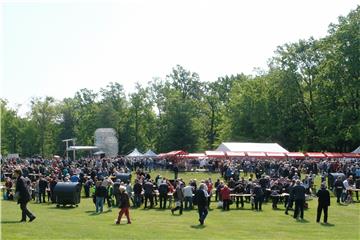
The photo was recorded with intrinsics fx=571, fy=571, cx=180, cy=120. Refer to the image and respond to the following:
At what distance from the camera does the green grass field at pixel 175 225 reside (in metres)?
17.9

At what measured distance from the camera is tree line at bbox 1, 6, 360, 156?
6656 cm

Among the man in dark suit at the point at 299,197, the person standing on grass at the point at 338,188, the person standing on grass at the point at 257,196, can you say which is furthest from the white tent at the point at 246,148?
the man in dark suit at the point at 299,197

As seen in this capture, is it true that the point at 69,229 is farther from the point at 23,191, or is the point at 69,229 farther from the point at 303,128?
the point at 303,128

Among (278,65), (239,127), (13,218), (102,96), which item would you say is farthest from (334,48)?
(13,218)

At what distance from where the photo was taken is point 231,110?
8525 centimetres

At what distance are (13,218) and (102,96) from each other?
7828 centimetres

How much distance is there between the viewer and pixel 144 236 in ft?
57.6

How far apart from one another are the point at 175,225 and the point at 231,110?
213ft

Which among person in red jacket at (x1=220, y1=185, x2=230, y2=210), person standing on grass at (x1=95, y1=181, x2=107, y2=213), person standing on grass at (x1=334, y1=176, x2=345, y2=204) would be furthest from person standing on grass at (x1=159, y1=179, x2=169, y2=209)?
person standing on grass at (x1=334, y1=176, x2=345, y2=204)

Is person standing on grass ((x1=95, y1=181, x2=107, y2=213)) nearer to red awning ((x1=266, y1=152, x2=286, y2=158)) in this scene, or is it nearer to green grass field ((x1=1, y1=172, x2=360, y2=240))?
green grass field ((x1=1, y1=172, x2=360, y2=240))

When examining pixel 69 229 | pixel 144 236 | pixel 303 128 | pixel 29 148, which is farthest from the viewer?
pixel 29 148

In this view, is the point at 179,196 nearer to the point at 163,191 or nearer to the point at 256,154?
the point at 163,191

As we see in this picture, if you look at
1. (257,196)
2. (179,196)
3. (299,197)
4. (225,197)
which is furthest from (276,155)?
(299,197)

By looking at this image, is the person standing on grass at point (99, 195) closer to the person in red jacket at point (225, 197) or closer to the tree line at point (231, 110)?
the person in red jacket at point (225, 197)
